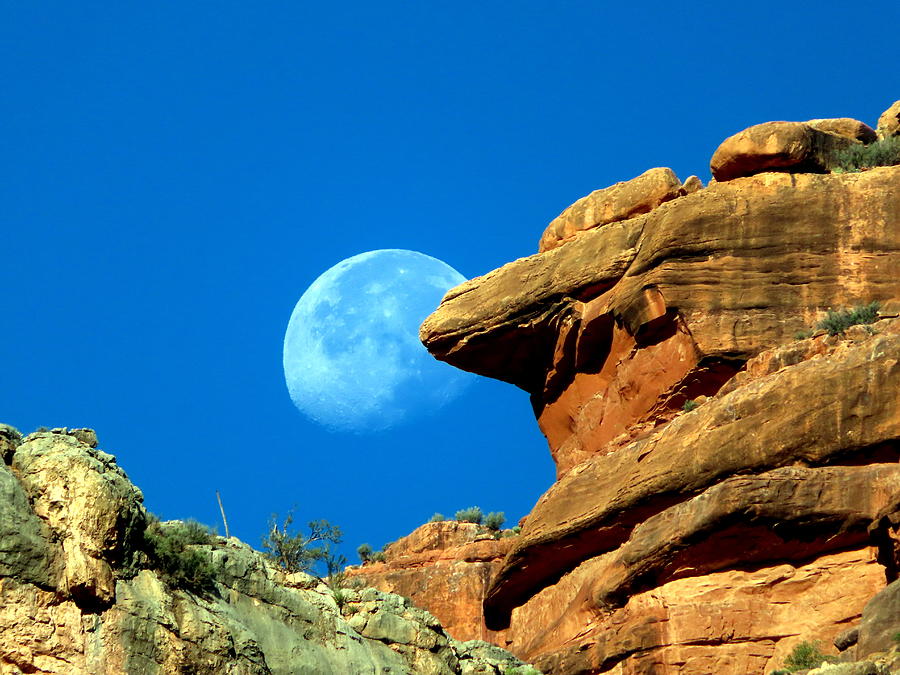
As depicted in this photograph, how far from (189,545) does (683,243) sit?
21322 millimetres

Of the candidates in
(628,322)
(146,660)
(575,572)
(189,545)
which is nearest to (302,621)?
(189,545)

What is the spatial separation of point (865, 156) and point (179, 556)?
93.8ft

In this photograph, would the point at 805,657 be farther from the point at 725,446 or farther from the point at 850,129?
the point at 850,129

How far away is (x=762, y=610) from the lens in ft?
115

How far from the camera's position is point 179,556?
91.4ft

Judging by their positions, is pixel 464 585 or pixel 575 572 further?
pixel 464 585

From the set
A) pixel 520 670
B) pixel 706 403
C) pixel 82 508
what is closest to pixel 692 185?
pixel 706 403

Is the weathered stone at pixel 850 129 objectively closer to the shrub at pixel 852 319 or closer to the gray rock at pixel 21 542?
the shrub at pixel 852 319

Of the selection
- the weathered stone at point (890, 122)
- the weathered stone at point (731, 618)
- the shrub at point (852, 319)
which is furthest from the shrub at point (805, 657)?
the weathered stone at point (890, 122)

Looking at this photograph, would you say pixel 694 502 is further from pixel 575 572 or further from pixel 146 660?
pixel 146 660

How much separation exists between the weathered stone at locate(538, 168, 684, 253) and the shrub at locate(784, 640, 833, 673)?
19.2 m

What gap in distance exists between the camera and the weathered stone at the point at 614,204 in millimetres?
48562

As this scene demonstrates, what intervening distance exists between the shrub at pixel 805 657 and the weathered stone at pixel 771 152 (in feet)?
58.2

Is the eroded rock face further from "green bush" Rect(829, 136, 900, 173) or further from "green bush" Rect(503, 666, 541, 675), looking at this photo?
"green bush" Rect(829, 136, 900, 173)
